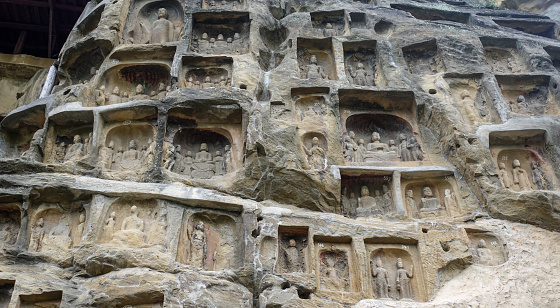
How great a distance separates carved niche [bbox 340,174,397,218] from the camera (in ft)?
30.8

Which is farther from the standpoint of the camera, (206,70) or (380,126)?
(206,70)

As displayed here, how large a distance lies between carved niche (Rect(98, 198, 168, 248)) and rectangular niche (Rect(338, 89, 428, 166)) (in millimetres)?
3777

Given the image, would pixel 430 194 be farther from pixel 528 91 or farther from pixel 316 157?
pixel 528 91

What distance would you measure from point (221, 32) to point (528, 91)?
278 inches

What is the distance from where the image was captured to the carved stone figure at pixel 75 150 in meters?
9.70

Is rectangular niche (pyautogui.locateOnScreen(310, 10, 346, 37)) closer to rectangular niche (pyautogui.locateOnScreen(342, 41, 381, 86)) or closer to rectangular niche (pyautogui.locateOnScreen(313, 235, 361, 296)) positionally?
rectangular niche (pyautogui.locateOnScreen(342, 41, 381, 86))

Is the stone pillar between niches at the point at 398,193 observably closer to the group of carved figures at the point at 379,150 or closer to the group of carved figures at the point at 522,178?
the group of carved figures at the point at 379,150

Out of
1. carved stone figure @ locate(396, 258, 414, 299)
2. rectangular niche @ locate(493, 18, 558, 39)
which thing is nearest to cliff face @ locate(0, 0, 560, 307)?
carved stone figure @ locate(396, 258, 414, 299)

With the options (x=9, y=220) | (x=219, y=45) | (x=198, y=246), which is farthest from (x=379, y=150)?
(x=9, y=220)

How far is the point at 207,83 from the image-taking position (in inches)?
431

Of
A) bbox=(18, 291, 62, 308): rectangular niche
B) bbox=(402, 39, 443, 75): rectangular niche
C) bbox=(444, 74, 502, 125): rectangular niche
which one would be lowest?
bbox=(18, 291, 62, 308): rectangular niche

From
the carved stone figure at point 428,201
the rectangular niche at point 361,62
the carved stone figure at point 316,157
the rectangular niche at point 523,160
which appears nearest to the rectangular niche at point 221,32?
the rectangular niche at point 361,62

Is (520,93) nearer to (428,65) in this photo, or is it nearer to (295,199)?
(428,65)

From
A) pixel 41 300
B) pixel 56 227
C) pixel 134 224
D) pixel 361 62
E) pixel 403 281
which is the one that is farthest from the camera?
pixel 361 62
